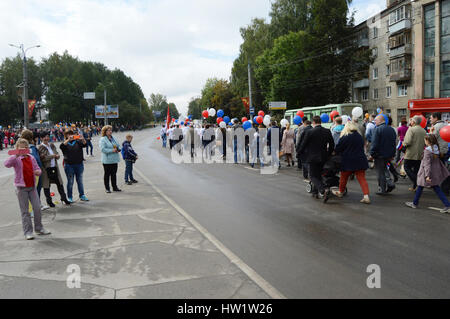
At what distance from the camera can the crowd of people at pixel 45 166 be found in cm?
616

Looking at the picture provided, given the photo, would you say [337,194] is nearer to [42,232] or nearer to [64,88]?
[42,232]

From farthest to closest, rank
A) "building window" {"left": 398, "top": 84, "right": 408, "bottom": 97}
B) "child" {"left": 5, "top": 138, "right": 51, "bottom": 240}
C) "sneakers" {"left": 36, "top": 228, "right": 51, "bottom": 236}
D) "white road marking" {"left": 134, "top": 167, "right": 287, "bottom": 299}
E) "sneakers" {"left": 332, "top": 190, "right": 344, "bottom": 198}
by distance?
"building window" {"left": 398, "top": 84, "right": 408, "bottom": 97} → "sneakers" {"left": 332, "top": 190, "right": 344, "bottom": 198} → "sneakers" {"left": 36, "top": 228, "right": 51, "bottom": 236} → "child" {"left": 5, "top": 138, "right": 51, "bottom": 240} → "white road marking" {"left": 134, "top": 167, "right": 287, "bottom": 299}

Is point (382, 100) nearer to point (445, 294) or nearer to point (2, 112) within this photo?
point (445, 294)

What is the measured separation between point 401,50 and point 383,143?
35.8 meters

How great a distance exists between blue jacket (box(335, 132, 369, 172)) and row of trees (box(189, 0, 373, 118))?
110 feet

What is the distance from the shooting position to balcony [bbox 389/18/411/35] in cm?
3816

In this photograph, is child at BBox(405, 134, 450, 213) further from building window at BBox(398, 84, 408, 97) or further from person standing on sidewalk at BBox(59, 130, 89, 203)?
building window at BBox(398, 84, 408, 97)

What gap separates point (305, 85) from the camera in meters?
43.0

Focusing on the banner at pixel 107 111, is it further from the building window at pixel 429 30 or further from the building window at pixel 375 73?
the building window at pixel 429 30

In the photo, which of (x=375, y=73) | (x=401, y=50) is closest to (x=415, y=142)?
(x=401, y=50)

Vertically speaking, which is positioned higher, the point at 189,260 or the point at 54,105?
the point at 54,105

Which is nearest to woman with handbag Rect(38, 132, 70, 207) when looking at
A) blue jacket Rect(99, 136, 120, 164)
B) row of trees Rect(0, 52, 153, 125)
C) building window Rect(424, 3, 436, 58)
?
blue jacket Rect(99, 136, 120, 164)
